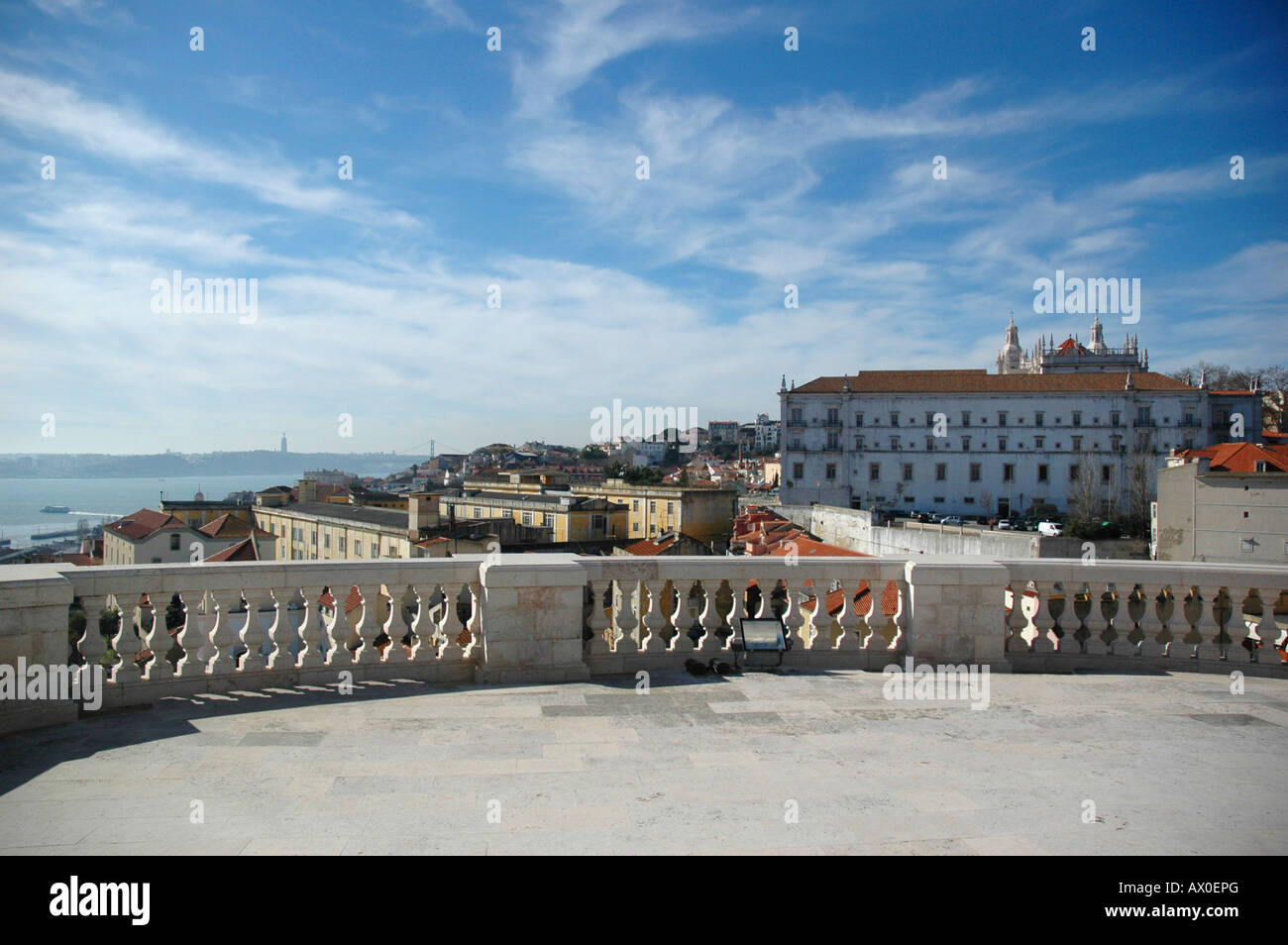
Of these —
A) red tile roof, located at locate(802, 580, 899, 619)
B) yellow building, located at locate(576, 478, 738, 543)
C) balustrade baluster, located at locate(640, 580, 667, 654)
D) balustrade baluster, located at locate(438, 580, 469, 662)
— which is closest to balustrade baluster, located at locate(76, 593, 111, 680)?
balustrade baluster, located at locate(438, 580, 469, 662)

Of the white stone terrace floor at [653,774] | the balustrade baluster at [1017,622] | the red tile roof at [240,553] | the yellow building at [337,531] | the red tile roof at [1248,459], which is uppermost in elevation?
the red tile roof at [1248,459]

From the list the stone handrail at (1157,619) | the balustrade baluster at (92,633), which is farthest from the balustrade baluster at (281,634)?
the stone handrail at (1157,619)

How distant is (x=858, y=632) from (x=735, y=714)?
2.09 metres

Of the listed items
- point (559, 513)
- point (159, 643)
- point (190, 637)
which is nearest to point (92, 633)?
point (159, 643)

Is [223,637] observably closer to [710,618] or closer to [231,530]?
[710,618]

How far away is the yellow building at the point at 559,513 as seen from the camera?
55.9m

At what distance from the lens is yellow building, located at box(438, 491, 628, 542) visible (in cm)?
5588

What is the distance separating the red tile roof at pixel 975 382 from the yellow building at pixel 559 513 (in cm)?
3345

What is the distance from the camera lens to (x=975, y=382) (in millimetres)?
83375

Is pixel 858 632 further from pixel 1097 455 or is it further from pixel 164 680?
pixel 1097 455

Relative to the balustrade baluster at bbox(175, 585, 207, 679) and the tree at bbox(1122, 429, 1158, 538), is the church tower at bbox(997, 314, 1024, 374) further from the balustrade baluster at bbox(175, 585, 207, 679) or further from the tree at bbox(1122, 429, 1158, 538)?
the balustrade baluster at bbox(175, 585, 207, 679)

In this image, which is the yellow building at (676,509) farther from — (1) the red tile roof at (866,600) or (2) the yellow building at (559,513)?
(1) the red tile roof at (866,600)

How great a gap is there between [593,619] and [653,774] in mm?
2390
